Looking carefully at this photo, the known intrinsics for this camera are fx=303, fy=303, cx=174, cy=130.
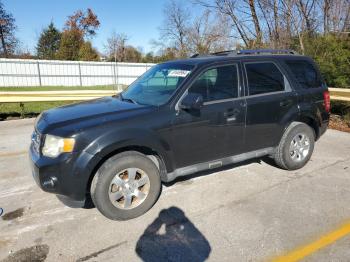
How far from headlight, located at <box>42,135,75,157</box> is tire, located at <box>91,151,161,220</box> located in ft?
1.43

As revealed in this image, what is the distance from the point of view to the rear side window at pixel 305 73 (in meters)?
4.93

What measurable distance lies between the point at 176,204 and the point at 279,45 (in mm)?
11162

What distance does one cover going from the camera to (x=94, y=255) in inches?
117

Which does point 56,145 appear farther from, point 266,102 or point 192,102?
point 266,102

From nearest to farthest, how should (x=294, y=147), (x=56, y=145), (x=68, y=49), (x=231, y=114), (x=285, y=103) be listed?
1. (x=56, y=145)
2. (x=231, y=114)
3. (x=285, y=103)
4. (x=294, y=147)
5. (x=68, y=49)

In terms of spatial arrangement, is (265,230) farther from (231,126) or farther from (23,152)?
(23,152)

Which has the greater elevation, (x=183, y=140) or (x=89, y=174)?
(x=183, y=140)

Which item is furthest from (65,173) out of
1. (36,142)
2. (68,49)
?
(68,49)

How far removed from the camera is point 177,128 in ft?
12.4

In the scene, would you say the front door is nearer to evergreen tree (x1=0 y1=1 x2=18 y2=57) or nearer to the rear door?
the rear door

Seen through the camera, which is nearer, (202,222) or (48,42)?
(202,222)

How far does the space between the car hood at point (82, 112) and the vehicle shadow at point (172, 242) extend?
140cm

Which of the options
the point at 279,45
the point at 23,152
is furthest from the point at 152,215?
the point at 279,45

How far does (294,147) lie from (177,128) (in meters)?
2.29
